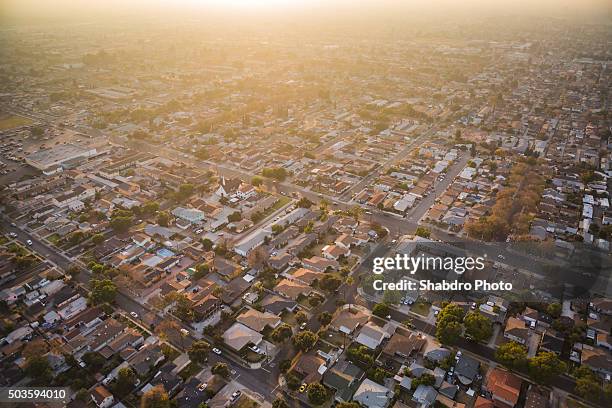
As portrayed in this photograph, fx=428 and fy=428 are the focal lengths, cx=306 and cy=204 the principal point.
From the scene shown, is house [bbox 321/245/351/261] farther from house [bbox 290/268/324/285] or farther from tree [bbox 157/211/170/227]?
tree [bbox 157/211/170/227]

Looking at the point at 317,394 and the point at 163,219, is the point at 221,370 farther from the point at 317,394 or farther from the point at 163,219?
the point at 163,219

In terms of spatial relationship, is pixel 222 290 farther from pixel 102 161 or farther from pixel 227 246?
pixel 102 161

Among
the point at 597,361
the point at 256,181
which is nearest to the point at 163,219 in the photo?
the point at 256,181

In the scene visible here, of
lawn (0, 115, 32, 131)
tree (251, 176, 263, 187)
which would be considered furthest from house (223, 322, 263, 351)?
lawn (0, 115, 32, 131)

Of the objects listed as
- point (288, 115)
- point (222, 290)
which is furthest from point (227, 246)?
point (288, 115)

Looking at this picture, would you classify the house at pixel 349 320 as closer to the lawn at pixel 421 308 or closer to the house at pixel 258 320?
the lawn at pixel 421 308
